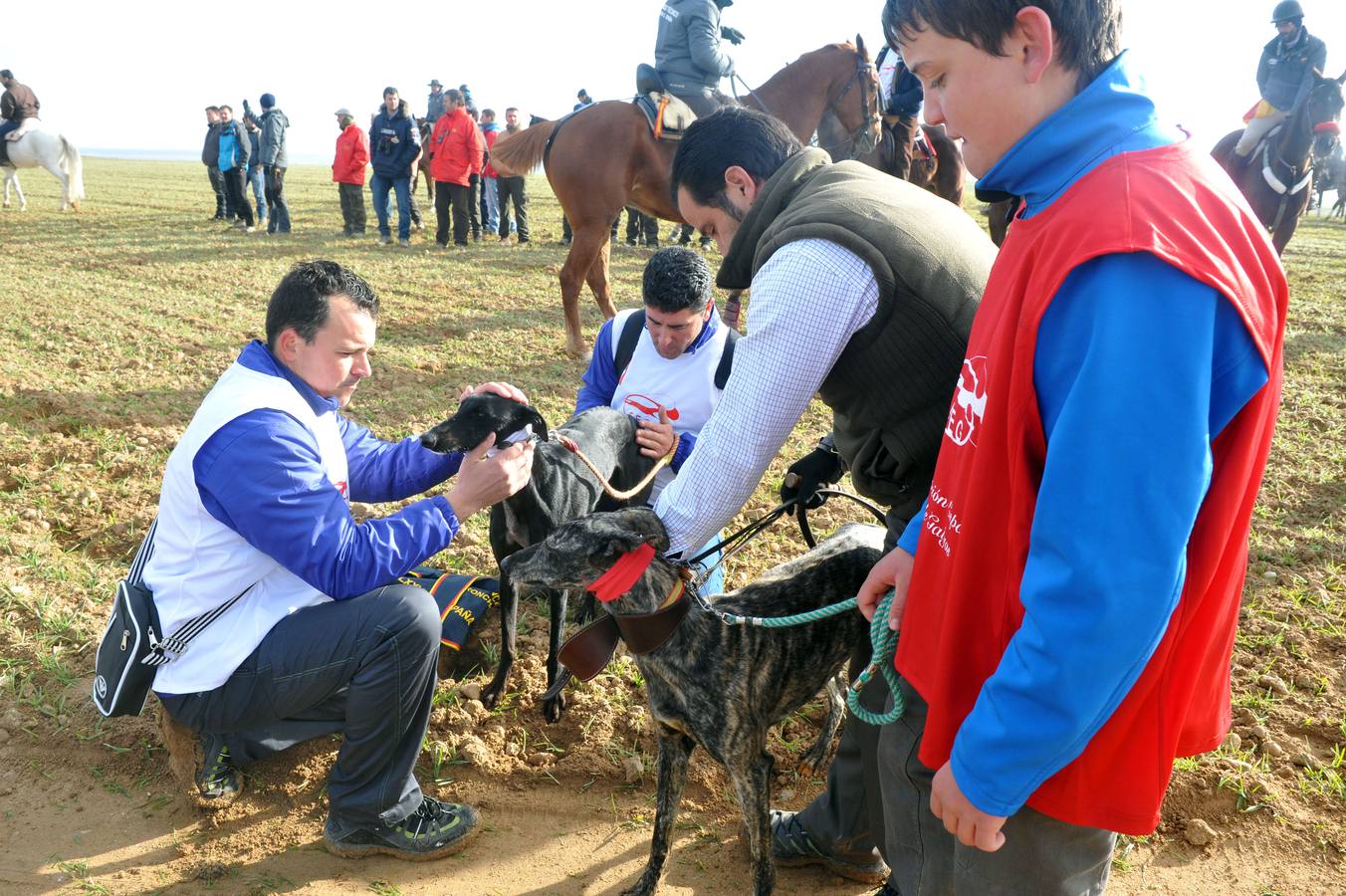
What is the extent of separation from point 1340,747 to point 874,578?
2.80 meters

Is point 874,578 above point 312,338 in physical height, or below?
below

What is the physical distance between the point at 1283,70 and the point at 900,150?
450cm

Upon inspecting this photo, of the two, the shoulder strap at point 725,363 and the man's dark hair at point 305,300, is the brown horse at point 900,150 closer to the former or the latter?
the shoulder strap at point 725,363

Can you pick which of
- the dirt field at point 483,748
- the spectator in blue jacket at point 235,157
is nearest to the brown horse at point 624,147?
the dirt field at point 483,748

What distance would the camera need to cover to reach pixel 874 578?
199 cm

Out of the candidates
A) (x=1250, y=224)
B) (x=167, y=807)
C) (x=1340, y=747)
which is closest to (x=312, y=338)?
(x=167, y=807)

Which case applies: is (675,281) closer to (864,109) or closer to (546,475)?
(546,475)

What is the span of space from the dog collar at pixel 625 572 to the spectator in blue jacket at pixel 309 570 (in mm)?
897

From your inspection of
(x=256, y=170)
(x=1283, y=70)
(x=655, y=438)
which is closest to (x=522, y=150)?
(x=655, y=438)

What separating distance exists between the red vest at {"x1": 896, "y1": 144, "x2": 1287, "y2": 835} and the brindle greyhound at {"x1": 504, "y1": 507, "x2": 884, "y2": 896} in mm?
977

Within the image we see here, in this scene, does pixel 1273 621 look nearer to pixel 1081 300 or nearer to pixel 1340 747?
pixel 1340 747

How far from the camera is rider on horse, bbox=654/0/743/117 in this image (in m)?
9.55

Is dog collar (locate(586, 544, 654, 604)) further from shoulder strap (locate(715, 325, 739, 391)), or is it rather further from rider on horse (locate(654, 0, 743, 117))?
rider on horse (locate(654, 0, 743, 117))

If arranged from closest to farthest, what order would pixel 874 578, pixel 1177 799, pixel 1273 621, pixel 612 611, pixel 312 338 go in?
pixel 874 578, pixel 612 611, pixel 312 338, pixel 1177 799, pixel 1273 621
